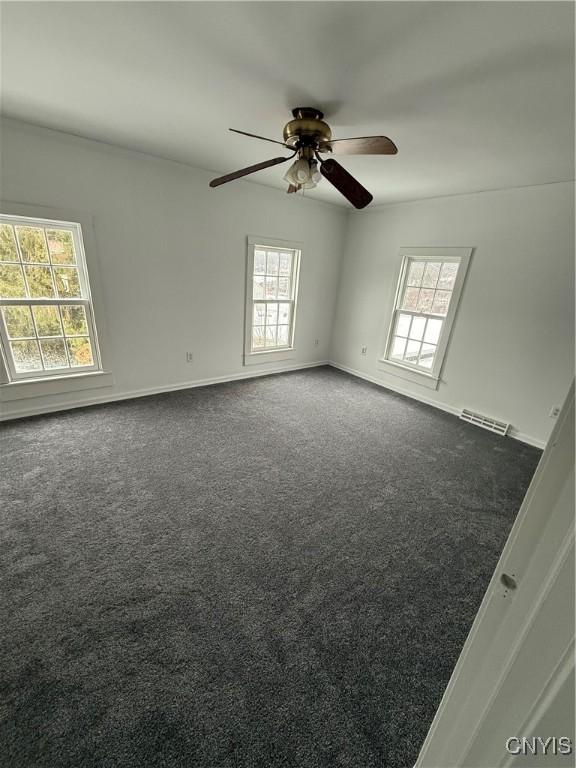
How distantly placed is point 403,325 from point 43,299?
420cm

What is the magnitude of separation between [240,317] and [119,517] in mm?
2828

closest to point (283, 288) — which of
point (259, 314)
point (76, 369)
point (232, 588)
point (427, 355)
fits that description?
point (259, 314)

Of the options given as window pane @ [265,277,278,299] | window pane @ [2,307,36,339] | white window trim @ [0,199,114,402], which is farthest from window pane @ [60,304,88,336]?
window pane @ [265,277,278,299]

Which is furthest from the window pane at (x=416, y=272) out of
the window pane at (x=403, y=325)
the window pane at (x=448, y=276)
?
the window pane at (x=403, y=325)

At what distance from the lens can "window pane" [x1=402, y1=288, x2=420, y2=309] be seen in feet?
13.5

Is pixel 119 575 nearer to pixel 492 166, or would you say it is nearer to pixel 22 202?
pixel 22 202

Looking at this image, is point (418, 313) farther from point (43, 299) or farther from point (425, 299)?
point (43, 299)

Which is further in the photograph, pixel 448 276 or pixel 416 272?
pixel 416 272

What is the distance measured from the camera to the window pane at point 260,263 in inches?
162

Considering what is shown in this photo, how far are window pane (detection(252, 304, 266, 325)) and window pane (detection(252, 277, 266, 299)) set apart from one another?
0.44ft

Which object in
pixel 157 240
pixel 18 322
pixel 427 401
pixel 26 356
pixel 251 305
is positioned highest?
pixel 157 240

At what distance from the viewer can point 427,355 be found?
418 centimetres

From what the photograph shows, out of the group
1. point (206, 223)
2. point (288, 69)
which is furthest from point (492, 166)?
point (206, 223)

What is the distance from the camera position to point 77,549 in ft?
5.69
